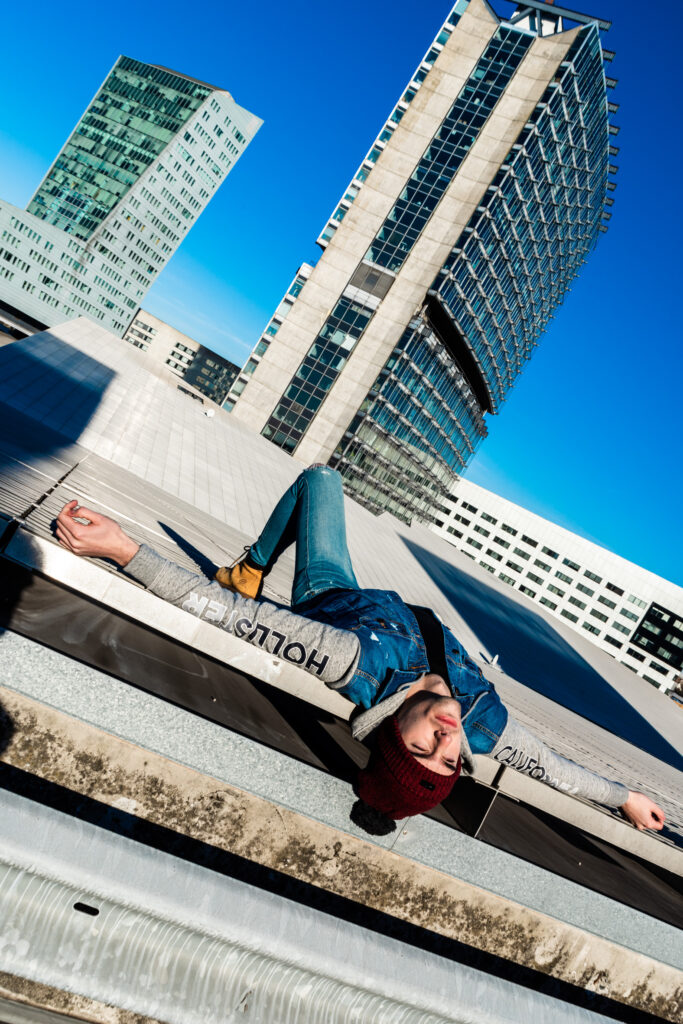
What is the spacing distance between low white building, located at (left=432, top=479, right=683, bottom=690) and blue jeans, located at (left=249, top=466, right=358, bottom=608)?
98.0m

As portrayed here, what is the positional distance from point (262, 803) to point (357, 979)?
49 centimetres

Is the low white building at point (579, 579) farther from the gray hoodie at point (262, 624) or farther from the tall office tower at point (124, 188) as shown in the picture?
the gray hoodie at point (262, 624)

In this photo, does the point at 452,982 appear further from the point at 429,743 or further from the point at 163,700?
the point at 163,700

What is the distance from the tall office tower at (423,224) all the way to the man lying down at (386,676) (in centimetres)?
4584

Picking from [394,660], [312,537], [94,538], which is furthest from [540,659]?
[94,538]

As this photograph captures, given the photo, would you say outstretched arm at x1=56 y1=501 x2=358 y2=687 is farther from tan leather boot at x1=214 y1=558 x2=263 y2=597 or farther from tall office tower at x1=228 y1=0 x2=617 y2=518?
tall office tower at x1=228 y1=0 x2=617 y2=518

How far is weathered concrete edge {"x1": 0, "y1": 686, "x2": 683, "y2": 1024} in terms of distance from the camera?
1675 mm

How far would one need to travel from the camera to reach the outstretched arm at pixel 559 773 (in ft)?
8.48

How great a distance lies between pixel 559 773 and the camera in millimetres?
2578

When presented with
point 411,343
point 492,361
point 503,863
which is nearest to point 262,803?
point 503,863

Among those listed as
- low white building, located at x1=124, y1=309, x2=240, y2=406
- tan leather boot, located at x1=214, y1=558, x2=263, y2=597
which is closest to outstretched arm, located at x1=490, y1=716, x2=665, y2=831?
tan leather boot, located at x1=214, y1=558, x2=263, y2=597

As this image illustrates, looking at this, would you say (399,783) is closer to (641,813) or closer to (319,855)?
(319,855)

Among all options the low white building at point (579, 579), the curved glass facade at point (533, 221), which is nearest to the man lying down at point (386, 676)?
the curved glass facade at point (533, 221)

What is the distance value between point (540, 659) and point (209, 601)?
1354 cm
